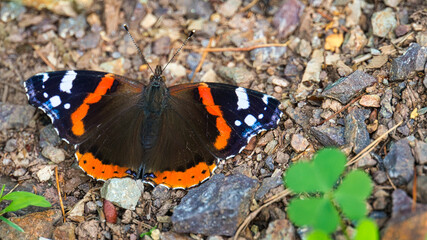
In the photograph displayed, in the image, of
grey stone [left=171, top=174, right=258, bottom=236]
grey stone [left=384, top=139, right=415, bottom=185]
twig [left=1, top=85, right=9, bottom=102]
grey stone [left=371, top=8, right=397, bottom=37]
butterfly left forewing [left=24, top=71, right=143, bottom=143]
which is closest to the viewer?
grey stone [left=384, top=139, right=415, bottom=185]

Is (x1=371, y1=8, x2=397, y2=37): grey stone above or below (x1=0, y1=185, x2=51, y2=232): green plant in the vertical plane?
above

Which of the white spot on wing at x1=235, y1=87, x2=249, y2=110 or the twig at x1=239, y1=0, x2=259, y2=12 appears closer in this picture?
the white spot on wing at x1=235, y1=87, x2=249, y2=110

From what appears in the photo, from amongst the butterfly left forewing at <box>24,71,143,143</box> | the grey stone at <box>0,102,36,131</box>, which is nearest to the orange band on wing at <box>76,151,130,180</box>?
the butterfly left forewing at <box>24,71,143,143</box>

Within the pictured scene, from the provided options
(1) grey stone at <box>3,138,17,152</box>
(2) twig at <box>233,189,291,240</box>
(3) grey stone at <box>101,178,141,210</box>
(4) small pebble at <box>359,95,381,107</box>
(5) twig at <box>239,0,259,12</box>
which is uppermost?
(5) twig at <box>239,0,259,12</box>

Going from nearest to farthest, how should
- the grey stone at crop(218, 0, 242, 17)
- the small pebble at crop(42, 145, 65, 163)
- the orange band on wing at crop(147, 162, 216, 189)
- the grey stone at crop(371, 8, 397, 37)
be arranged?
1. the orange band on wing at crop(147, 162, 216, 189)
2. the small pebble at crop(42, 145, 65, 163)
3. the grey stone at crop(371, 8, 397, 37)
4. the grey stone at crop(218, 0, 242, 17)

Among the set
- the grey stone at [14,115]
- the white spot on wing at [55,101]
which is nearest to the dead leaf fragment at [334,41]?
the white spot on wing at [55,101]

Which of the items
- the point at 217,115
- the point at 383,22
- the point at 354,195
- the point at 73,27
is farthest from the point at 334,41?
the point at 73,27

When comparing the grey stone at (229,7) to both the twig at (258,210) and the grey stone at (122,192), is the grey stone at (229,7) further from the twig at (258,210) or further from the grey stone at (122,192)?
the twig at (258,210)

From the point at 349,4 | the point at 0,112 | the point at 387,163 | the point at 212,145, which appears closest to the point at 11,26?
the point at 0,112

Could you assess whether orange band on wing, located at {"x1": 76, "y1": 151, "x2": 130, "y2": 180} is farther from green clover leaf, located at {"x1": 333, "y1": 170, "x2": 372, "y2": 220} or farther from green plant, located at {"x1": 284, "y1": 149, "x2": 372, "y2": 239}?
green clover leaf, located at {"x1": 333, "y1": 170, "x2": 372, "y2": 220}
